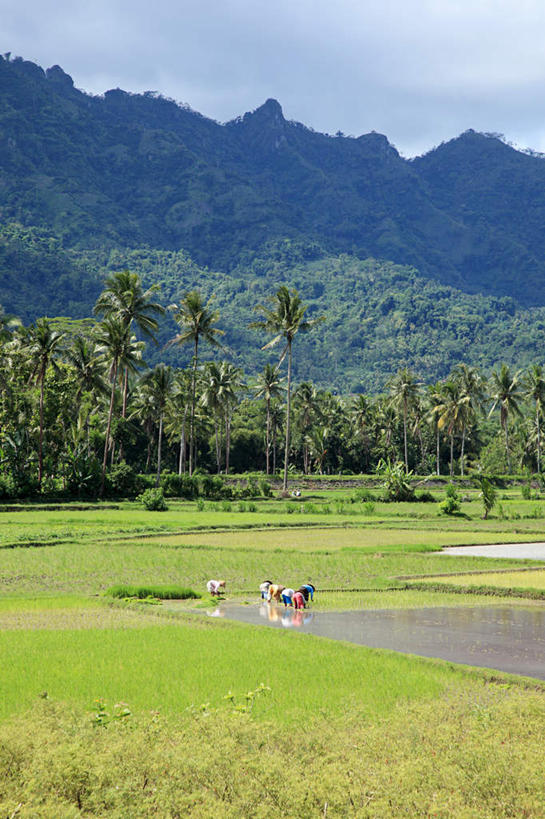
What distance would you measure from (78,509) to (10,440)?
742 centimetres

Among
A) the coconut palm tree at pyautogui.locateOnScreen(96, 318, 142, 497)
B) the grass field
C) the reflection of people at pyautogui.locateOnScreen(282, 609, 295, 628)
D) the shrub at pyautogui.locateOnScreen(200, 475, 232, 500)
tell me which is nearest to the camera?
the reflection of people at pyautogui.locateOnScreen(282, 609, 295, 628)

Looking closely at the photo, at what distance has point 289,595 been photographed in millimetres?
16359

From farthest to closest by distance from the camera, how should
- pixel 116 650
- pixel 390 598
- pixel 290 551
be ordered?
pixel 290 551, pixel 390 598, pixel 116 650

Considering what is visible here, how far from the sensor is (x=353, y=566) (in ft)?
74.4

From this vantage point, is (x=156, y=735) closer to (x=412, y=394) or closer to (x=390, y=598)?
(x=390, y=598)

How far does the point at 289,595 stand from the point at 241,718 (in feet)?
28.4

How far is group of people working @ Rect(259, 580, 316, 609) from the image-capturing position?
16.0m

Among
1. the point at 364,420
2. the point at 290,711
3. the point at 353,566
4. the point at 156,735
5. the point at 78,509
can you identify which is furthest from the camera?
the point at 364,420

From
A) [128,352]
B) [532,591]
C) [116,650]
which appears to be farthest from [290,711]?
[128,352]

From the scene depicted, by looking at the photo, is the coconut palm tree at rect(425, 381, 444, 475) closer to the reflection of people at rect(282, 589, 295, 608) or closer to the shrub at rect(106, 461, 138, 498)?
the shrub at rect(106, 461, 138, 498)

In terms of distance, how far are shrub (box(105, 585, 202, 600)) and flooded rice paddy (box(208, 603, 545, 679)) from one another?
45.7 inches

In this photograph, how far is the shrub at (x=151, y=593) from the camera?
56.2 ft

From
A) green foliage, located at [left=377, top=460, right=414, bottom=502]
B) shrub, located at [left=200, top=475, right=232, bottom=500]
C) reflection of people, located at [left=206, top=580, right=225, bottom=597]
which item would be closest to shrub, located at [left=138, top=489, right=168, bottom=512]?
shrub, located at [left=200, top=475, right=232, bottom=500]

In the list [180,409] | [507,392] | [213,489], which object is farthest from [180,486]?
[507,392]
